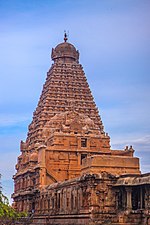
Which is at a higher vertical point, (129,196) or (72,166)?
(72,166)

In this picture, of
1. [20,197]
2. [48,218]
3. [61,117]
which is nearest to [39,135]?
[61,117]

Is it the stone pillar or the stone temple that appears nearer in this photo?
the stone pillar

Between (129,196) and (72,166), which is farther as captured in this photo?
(72,166)

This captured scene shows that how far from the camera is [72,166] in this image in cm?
6925

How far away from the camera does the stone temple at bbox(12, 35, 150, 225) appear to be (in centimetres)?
4678

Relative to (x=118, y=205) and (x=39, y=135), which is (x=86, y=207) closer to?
(x=118, y=205)

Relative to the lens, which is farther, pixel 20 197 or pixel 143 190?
pixel 20 197

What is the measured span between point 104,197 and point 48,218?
14997 millimetres

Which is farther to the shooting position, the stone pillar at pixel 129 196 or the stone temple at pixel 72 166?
the stone temple at pixel 72 166

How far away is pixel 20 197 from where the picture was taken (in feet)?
247

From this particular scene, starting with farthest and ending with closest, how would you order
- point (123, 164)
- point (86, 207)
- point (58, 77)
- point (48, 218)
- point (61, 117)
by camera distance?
point (58, 77) → point (61, 117) → point (48, 218) → point (123, 164) → point (86, 207)

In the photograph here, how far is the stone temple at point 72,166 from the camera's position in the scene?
1842 inches

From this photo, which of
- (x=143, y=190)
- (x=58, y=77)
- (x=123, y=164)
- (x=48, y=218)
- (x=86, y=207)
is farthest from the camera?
(x=58, y=77)

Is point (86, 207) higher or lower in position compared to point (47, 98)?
lower
